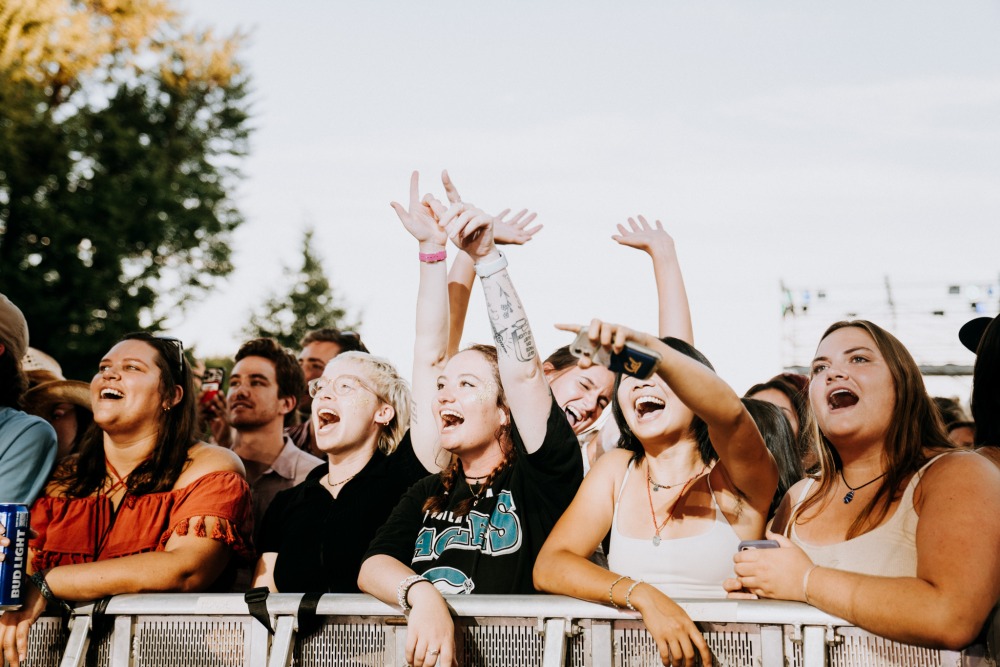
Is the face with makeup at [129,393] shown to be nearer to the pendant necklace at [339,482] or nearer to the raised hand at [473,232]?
the pendant necklace at [339,482]

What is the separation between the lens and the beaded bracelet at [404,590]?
115 inches

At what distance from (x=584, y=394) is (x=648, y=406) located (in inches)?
59.7

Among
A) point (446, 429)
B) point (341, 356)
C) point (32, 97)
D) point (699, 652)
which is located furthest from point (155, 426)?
point (32, 97)

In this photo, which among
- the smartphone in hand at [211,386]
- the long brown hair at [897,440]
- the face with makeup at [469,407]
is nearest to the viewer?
the long brown hair at [897,440]

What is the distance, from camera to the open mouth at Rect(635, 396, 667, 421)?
322 centimetres

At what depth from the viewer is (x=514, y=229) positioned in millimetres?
4340

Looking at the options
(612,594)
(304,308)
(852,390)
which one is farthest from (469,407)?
(304,308)

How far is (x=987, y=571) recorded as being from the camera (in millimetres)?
2475

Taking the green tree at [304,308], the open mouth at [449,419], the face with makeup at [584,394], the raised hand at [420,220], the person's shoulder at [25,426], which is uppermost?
the green tree at [304,308]

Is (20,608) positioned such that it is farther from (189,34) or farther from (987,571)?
(189,34)

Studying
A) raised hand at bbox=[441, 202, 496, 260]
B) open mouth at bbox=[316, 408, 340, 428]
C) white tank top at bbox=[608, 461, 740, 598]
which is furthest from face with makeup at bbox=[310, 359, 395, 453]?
white tank top at bbox=[608, 461, 740, 598]

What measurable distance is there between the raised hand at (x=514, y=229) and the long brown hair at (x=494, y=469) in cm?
66

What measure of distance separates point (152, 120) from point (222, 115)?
206 cm

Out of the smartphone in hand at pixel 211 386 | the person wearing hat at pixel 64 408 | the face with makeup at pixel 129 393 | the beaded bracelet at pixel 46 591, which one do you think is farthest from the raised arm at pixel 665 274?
the smartphone in hand at pixel 211 386
